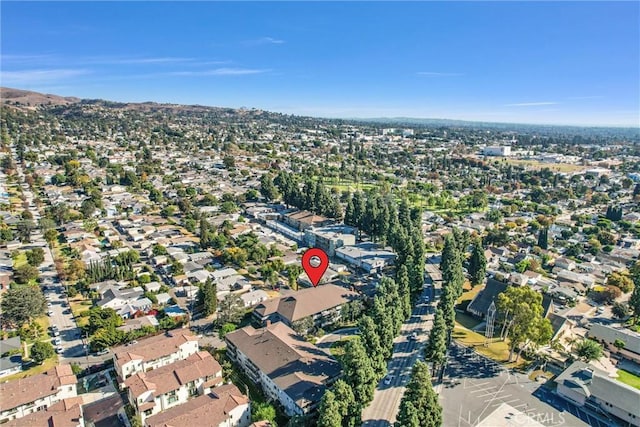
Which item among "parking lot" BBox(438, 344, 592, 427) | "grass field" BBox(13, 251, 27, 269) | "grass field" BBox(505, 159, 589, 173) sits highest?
"grass field" BBox(505, 159, 589, 173)

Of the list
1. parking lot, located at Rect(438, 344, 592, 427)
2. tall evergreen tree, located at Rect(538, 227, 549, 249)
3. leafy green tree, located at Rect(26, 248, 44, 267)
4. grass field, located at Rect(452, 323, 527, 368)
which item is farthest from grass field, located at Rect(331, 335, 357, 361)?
tall evergreen tree, located at Rect(538, 227, 549, 249)

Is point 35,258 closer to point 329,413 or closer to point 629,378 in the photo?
point 329,413

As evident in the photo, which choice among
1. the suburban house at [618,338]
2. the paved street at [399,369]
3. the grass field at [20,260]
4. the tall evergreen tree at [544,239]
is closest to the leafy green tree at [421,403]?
the paved street at [399,369]

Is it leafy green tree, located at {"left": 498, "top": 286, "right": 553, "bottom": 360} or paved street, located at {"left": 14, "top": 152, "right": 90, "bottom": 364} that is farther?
paved street, located at {"left": 14, "top": 152, "right": 90, "bottom": 364}

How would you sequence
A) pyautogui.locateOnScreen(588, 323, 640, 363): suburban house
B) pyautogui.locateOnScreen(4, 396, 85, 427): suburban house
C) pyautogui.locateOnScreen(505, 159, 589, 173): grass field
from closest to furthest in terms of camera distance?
pyautogui.locateOnScreen(4, 396, 85, 427): suburban house < pyautogui.locateOnScreen(588, 323, 640, 363): suburban house < pyautogui.locateOnScreen(505, 159, 589, 173): grass field

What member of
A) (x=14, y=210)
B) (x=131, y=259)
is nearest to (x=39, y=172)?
(x=14, y=210)

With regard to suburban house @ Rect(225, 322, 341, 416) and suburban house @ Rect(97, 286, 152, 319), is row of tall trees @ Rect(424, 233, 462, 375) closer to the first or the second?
suburban house @ Rect(225, 322, 341, 416)

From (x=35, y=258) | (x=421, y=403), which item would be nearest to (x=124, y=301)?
(x=35, y=258)
